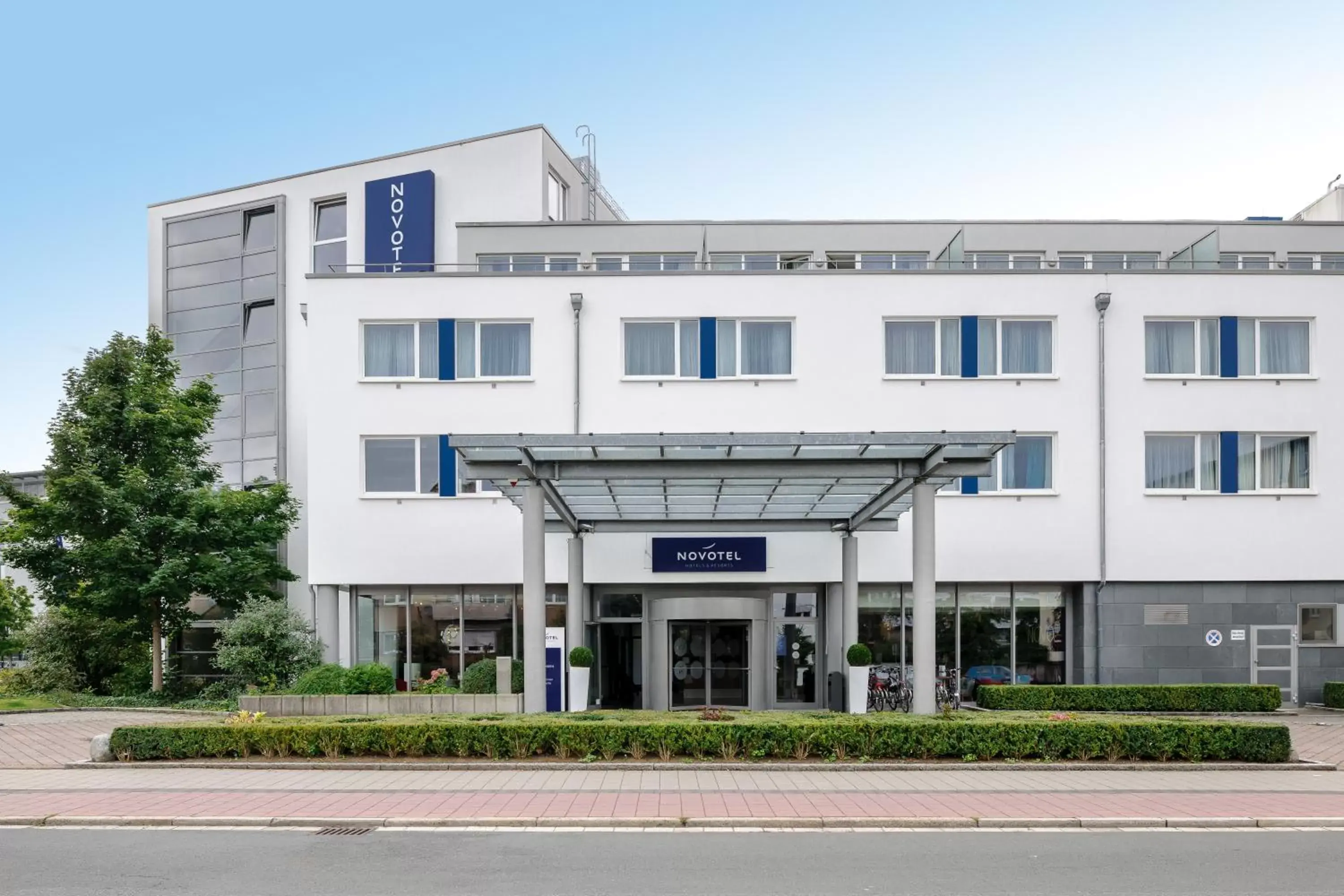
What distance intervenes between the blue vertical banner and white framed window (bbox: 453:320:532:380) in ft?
21.7

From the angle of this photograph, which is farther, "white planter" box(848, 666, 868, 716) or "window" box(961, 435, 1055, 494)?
"window" box(961, 435, 1055, 494)

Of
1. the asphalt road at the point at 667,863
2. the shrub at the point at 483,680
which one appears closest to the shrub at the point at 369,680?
the shrub at the point at 483,680

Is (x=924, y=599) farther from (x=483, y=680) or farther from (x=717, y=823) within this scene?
(x=483, y=680)

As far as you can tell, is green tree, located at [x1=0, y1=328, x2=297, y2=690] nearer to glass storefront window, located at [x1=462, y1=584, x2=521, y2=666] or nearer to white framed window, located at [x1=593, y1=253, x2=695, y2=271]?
glass storefront window, located at [x1=462, y1=584, x2=521, y2=666]

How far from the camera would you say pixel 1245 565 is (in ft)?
83.5

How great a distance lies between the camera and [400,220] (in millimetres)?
32875

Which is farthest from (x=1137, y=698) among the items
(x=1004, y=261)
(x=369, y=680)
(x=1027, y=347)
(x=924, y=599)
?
(x=369, y=680)

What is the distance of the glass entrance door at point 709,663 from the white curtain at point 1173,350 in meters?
11.2

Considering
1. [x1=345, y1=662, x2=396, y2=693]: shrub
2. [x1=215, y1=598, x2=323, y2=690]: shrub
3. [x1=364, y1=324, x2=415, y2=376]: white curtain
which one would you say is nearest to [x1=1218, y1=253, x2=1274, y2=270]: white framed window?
[x1=364, y1=324, x2=415, y2=376]: white curtain

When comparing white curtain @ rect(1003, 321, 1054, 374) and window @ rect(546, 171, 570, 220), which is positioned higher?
window @ rect(546, 171, 570, 220)

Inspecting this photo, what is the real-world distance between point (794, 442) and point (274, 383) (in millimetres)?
21173

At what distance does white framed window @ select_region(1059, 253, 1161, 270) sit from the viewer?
2914cm

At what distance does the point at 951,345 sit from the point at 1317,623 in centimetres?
1031

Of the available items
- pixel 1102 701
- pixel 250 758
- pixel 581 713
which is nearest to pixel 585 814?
pixel 581 713
